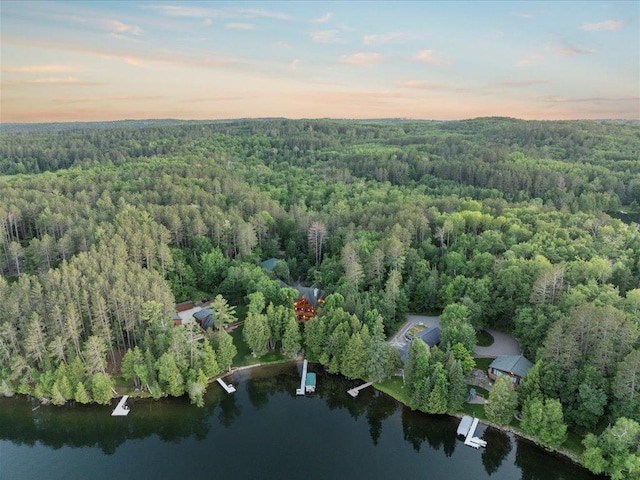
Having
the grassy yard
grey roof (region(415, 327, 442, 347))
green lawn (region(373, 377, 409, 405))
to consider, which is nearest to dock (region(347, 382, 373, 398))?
green lawn (region(373, 377, 409, 405))

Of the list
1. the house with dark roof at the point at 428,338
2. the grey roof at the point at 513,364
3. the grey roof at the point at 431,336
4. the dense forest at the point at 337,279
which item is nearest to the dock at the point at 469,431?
the dense forest at the point at 337,279

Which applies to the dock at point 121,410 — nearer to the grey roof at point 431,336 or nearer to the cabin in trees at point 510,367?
the grey roof at point 431,336

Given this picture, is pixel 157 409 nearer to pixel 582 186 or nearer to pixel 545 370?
pixel 545 370

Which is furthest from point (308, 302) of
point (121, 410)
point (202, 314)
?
point (121, 410)

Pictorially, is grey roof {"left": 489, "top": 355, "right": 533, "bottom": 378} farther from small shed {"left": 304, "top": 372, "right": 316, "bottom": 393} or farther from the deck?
small shed {"left": 304, "top": 372, "right": 316, "bottom": 393}

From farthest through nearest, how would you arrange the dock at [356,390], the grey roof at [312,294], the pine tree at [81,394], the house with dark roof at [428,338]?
the grey roof at [312,294] → the house with dark roof at [428,338] → the dock at [356,390] → the pine tree at [81,394]

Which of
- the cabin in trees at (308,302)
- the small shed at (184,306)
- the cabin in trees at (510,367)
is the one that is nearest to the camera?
the cabin in trees at (510,367)

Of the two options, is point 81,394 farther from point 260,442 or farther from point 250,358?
point 260,442
